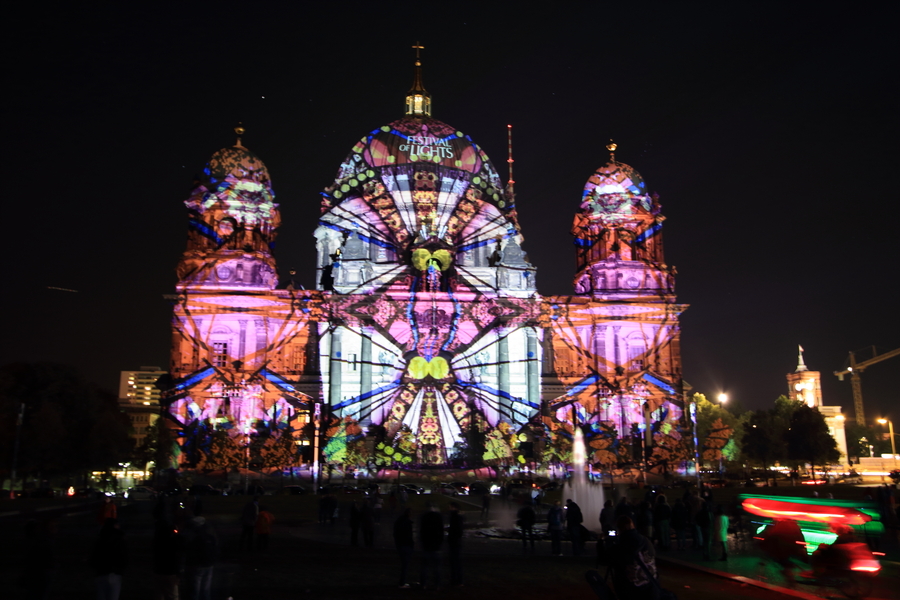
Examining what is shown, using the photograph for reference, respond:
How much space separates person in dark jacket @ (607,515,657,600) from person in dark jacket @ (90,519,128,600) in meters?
6.70

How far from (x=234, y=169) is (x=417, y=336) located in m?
24.4

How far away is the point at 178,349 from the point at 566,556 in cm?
5682

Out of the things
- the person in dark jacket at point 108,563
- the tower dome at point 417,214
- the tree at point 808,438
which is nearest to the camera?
the person in dark jacket at point 108,563

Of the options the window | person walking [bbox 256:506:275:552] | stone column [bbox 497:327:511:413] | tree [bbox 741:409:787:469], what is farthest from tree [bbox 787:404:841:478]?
person walking [bbox 256:506:275:552]

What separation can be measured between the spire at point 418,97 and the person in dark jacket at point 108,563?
93.4 metres

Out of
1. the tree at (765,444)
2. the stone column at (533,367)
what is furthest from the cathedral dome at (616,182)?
the tree at (765,444)

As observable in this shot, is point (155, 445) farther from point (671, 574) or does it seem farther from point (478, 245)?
point (671, 574)

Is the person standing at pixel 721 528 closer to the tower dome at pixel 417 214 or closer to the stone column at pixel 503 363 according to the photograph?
the stone column at pixel 503 363

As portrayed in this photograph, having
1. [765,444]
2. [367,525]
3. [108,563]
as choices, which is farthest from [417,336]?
[108,563]

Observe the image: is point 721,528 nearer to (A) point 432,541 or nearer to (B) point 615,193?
(A) point 432,541

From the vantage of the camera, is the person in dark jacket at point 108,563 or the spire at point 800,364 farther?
the spire at point 800,364

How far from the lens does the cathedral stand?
226 feet

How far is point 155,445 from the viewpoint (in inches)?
2653

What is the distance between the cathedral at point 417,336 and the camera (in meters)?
68.9
